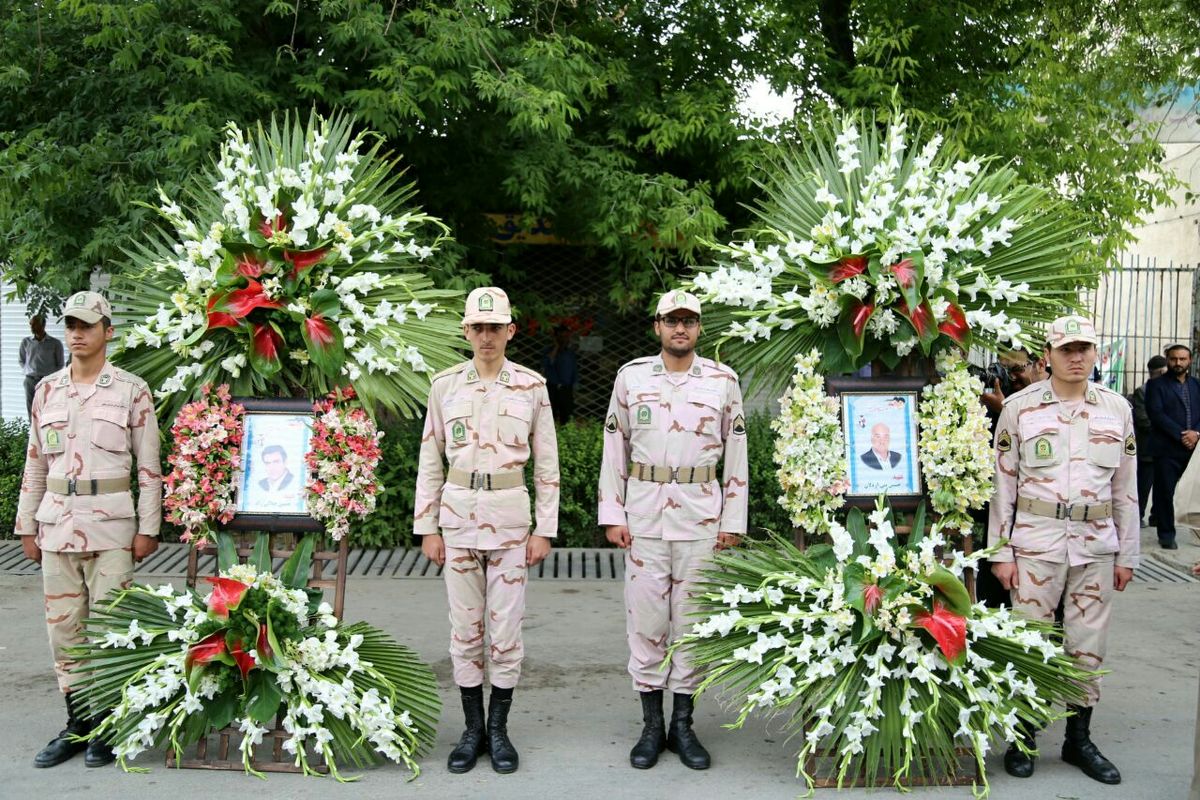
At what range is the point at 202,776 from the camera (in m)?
4.96

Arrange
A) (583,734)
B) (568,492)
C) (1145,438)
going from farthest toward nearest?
(1145,438)
(568,492)
(583,734)

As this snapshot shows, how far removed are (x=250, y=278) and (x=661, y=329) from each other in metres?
1.80

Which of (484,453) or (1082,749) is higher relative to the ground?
(484,453)

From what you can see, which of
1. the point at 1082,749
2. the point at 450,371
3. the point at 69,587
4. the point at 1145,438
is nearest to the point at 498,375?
the point at 450,371

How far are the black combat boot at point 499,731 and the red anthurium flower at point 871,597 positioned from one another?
1.58m

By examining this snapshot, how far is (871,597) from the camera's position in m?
4.91

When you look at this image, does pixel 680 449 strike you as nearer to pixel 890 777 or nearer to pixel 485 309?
pixel 485 309

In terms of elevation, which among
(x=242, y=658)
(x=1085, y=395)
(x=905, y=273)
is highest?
(x=905, y=273)

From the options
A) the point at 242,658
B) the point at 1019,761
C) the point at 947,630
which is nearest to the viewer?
the point at 947,630

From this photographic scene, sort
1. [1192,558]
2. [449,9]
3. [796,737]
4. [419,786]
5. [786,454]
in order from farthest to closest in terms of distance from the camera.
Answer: [1192,558]
[449,9]
[796,737]
[786,454]
[419,786]

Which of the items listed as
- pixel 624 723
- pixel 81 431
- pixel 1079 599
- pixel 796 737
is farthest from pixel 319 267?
pixel 1079 599

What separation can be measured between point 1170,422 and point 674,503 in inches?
272

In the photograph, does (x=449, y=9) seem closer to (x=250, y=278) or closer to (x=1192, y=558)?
(x=250, y=278)

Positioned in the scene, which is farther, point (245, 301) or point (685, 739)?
point (685, 739)
